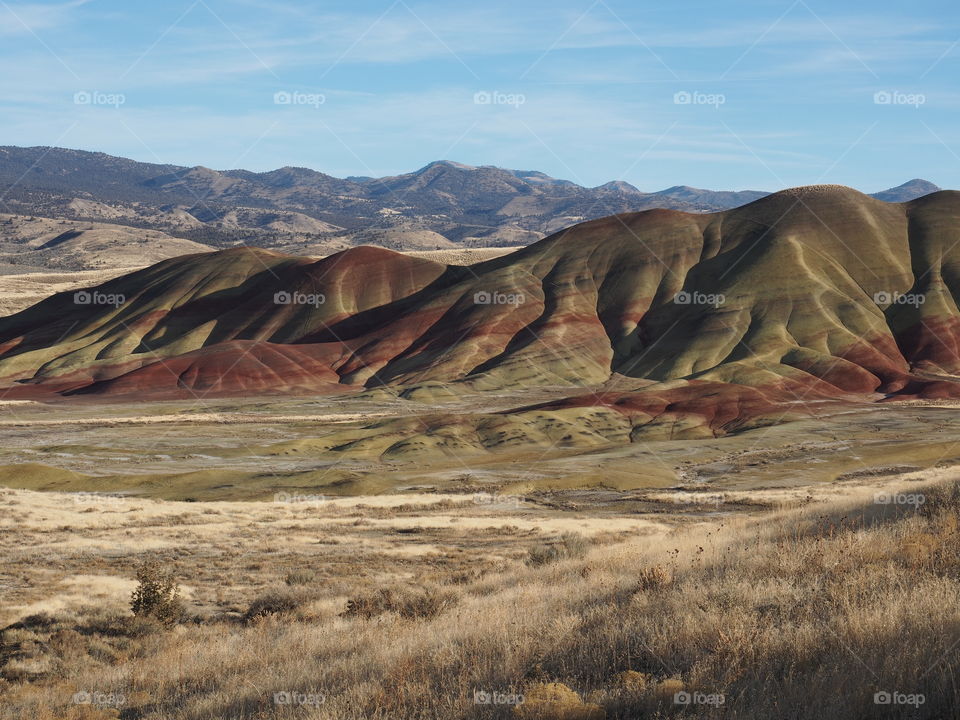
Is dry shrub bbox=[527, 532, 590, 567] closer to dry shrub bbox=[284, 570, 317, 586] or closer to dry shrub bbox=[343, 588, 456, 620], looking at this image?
dry shrub bbox=[343, 588, 456, 620]

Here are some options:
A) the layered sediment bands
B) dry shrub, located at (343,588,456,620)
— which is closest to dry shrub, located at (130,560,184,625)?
dry shrub, located at (343,588,456,620)

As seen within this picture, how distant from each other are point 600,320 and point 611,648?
4752 inches

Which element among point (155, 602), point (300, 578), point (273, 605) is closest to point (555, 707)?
point (273, 605)

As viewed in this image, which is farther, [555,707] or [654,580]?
[654,580]

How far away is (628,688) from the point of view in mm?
7418

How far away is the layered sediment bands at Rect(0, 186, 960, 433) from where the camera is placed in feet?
344

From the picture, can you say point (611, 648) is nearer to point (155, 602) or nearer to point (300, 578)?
point (155, 602)

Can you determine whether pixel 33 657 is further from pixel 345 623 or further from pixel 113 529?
pixel 113 529

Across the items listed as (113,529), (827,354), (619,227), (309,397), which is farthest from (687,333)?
(113,529)

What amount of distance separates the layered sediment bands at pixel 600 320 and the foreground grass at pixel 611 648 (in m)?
72.0

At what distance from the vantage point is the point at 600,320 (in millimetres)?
127750

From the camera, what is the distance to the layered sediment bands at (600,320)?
344 ft

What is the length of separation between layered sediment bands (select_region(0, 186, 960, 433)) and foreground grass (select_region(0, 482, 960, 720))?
72.0 m

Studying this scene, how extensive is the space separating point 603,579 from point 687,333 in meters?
106
